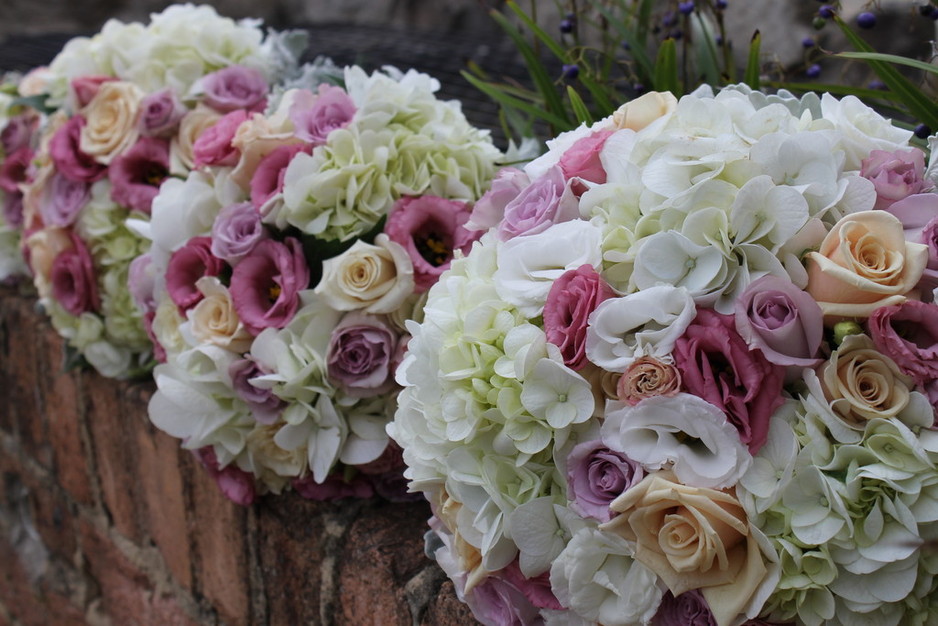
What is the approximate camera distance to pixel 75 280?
1.82 metres

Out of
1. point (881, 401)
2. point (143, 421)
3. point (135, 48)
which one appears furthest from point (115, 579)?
point (881, 401)

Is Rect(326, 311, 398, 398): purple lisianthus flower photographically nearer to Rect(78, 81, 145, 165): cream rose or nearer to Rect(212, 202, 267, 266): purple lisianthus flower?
Rect(212, 202, 267, 266): purple lisianthus flower

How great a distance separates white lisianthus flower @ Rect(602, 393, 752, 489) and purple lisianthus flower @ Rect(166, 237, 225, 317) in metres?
0.74

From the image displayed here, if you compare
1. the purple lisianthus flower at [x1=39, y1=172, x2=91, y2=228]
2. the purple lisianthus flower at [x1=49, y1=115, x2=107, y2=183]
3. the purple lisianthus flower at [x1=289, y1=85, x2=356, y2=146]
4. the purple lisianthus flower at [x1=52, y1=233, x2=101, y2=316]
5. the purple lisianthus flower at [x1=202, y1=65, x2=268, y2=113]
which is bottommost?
the purple lisianthus flower at [x1=52, y1=233, x2=101, y2=316]

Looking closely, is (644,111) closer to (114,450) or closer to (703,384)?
(703,384)

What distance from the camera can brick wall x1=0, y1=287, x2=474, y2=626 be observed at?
132 cm

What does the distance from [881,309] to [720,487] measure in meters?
0.19

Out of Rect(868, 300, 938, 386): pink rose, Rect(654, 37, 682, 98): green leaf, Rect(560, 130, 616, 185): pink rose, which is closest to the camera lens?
Rect(868, 300, 938, 386): pink rose

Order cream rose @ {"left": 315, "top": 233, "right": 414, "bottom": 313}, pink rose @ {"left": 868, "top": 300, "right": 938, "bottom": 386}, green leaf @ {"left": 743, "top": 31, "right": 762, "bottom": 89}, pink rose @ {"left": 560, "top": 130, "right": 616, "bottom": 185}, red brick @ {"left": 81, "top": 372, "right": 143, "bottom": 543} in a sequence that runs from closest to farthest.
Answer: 1. pink rose @ {"left": 868, "top": 300, "right": 938, "bottom": 386}
2. pink rose @ {"left": 560, "top": 130, "right": 616, "bottom": 185}
3. cream rose @ {"left": 315, "top": 233, "right": 414, "bottom": 313}
4. green leaf @ {"left": 743, "top": 31, "right": 762, "bottom": 89}
5. red brick @ {"left": 81, "top": 372, "right": 143, "bottom": 543}

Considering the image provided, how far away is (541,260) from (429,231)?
0.42 meters

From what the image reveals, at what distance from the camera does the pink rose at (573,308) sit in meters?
0.87

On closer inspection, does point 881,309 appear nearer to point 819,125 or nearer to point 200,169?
point 819,125

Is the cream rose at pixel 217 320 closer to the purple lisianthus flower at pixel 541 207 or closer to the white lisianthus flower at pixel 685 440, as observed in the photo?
the purple lisianthus flower at pixel 541 207

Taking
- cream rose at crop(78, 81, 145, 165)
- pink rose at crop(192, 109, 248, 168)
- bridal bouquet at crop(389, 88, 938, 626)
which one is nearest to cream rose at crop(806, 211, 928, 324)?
bridal bouquet at crop(389, 88, 938, 626)
